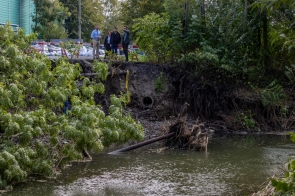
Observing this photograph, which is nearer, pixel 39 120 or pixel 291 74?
→ pixel 39 120

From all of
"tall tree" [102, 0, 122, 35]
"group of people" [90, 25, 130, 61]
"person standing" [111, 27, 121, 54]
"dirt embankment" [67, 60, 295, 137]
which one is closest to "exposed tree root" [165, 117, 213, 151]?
"dirt embankment" [67, 60, 295, 137]

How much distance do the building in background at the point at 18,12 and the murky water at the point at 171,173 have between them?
92.5 feet

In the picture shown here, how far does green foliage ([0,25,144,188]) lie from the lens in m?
12.3

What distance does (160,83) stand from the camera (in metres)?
26.7

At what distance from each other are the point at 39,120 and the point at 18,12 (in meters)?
37.2

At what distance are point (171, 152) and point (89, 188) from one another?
5.96 meters

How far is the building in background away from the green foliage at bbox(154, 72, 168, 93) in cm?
2006

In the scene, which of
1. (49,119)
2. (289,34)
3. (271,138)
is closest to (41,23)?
(271,138)

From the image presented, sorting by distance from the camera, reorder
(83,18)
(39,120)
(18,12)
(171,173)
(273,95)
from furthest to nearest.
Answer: (83,18) → (18,12) → (273,95) → (171,173) → (39,120)

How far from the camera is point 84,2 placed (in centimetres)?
6844

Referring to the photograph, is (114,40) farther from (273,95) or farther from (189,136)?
(189,136)

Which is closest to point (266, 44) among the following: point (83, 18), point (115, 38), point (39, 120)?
point (115, 38)

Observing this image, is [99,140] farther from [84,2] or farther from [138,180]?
[84,2]

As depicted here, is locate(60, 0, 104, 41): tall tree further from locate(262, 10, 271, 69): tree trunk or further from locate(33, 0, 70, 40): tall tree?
locate(262, 10, 271, 69): tree trunk
